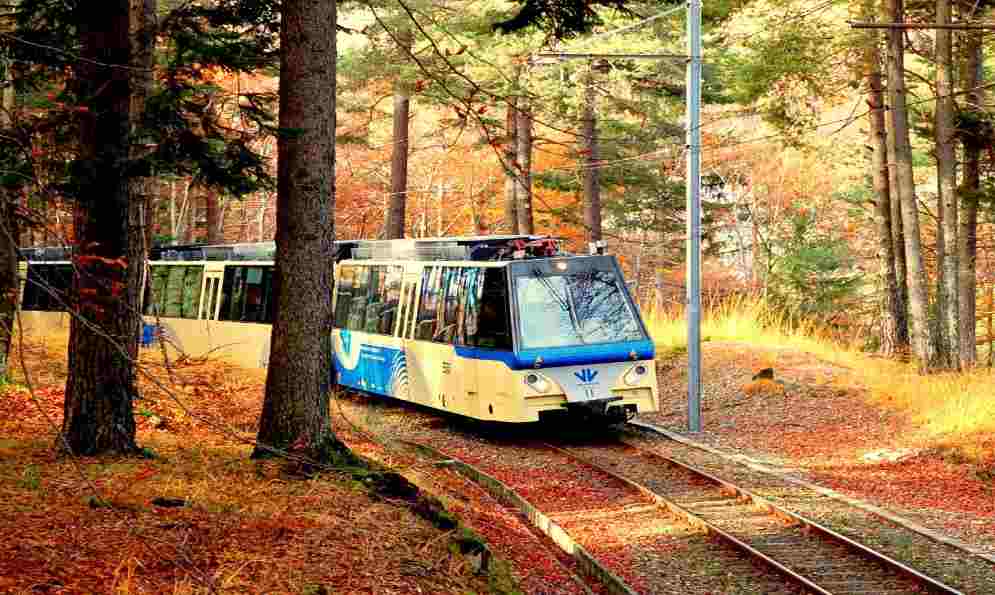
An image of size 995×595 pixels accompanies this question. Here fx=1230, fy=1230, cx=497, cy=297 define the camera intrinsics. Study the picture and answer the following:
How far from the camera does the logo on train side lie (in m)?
17.4

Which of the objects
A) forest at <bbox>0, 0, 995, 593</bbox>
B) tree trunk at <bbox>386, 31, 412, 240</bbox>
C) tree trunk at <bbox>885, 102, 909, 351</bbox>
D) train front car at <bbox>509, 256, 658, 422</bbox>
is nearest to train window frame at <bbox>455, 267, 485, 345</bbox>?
train front car at <bbox>509, 256, 658, 422</bbox>

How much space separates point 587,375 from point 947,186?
8.56 metres

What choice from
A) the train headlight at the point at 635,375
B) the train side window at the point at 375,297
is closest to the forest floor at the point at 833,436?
the train headlight at the point at 635,375

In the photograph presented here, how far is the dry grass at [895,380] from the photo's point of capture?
16.5 metres

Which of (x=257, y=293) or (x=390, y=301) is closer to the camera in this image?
(x=390, y=301)

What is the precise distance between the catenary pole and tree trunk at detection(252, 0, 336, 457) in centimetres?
812

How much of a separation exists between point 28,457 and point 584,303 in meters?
8.85

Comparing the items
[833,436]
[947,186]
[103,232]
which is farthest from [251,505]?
[947,186]

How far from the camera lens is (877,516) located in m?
12.4

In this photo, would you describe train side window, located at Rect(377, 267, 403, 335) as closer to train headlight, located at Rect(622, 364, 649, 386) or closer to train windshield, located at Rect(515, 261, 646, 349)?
train windshield, located at Rect(515, 261, 646, 349)

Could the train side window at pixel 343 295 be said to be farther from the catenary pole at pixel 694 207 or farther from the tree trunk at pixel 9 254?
the tree trunk at pixel 9 254

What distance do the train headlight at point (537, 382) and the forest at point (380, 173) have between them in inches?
97.2

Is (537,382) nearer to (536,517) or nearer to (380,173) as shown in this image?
(536,517)

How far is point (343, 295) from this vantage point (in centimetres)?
2273
